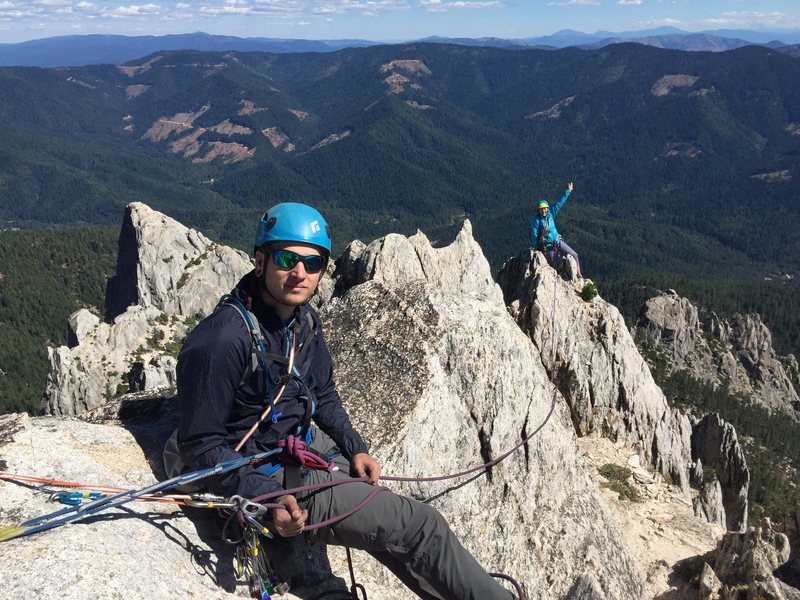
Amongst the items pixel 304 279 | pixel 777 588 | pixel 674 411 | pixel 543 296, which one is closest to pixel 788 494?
pixel 674 411

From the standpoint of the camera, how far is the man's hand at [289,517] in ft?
25.5

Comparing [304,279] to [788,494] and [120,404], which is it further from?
[788,494]

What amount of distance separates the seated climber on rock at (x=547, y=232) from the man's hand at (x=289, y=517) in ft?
93.1

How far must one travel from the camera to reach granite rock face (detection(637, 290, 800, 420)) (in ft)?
458

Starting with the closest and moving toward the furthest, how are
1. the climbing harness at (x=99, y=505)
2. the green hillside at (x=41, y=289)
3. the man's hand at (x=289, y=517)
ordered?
the climbing harness at (x=99, y=505) → the man's hand at (x=289, y=517) → the green hillside at (x=41, y=289)

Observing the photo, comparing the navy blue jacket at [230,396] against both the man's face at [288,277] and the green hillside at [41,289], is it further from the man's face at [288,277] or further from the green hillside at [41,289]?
the green hillside at [41,289]

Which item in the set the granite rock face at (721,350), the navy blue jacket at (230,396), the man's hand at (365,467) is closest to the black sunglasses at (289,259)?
the navy blue jacket at (230,396)

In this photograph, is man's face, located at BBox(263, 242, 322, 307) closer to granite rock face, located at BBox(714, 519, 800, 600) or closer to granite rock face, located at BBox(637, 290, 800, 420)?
granite rock face, located at BBox(714, 519, 800, 600)

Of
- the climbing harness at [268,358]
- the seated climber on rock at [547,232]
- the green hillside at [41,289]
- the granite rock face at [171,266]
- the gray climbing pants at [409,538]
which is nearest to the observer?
the climbing harness at [268,358]

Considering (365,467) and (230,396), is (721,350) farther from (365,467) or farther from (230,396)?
(230,396)

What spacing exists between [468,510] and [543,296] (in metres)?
21.0

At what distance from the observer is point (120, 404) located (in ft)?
42.0

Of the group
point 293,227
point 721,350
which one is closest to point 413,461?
point 293,227

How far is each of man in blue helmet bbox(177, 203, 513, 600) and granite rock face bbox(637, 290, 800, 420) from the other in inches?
5004
